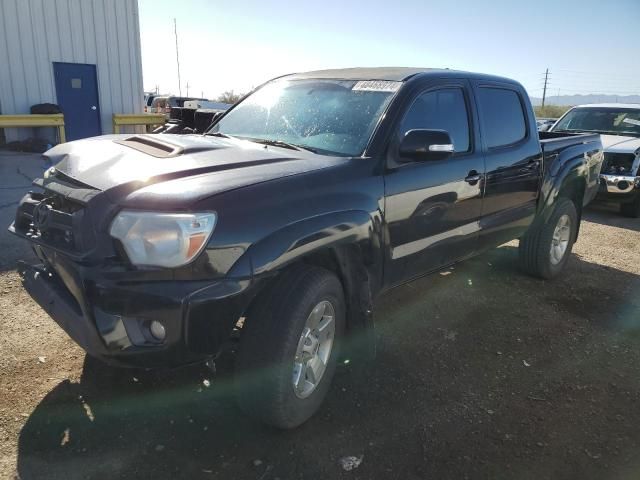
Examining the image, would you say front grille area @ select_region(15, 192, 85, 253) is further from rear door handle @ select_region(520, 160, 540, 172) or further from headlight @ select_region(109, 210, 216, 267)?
rear door handle @ select_region(520, 160, 540, 172)

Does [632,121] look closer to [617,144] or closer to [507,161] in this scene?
[617,144]

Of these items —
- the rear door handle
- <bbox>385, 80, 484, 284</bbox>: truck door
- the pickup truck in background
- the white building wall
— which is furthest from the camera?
the white building wall

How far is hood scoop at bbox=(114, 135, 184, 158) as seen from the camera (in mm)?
2850

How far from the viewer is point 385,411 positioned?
9.82 feet

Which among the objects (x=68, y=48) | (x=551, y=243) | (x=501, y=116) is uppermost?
(x=68, y=48)

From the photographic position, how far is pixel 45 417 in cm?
278

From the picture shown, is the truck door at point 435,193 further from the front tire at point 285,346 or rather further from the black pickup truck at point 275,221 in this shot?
the front tire at point 285,346

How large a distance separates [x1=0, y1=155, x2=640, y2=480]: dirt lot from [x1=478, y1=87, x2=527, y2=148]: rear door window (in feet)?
4.98

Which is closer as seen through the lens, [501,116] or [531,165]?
[501,116]

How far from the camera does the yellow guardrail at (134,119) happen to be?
44.5 ft

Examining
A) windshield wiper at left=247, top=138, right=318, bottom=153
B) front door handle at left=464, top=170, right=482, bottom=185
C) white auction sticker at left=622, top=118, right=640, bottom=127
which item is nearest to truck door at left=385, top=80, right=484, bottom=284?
front door handle at left=464, top=170, right=482, bottom=185

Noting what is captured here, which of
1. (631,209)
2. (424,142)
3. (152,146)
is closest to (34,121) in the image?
(152,146)

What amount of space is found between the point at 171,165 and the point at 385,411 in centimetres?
181

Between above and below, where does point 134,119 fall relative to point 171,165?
below
